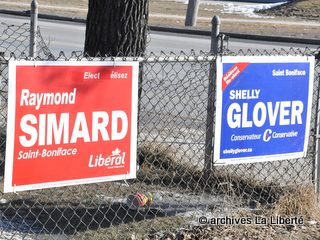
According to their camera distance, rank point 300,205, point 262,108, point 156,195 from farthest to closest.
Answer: point 156,195, point 300,205, point 262,108

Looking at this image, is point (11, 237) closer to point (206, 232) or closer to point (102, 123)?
point (102, 123)

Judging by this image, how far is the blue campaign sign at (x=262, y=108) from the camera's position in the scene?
19.6 ft

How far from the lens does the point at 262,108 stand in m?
6.13

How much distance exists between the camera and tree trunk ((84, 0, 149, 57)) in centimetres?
692

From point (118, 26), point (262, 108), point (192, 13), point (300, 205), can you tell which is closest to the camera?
point (262, 108)

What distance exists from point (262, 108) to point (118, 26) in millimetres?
1608

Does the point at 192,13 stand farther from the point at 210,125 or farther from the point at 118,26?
the point at 210,125

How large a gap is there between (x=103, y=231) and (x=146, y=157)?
1857 mm

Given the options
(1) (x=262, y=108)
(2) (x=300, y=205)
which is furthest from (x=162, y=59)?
(2) (x=300, y=205)

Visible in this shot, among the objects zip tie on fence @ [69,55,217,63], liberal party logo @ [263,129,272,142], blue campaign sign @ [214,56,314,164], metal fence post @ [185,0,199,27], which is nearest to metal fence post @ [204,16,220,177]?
zip tie on fence @ [69,55,217,63]

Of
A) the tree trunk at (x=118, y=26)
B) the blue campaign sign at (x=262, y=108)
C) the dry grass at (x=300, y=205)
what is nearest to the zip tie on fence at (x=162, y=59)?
the blue campaign sign at (x=262, y=108)

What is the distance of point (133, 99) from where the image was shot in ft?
17.6

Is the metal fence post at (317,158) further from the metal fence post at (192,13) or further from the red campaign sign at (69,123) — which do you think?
the metal fence post at (192,13)

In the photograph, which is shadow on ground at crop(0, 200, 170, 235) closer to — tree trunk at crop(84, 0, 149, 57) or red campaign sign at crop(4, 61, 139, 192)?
red campaign sign at crop(4, 61, 139, 192)
